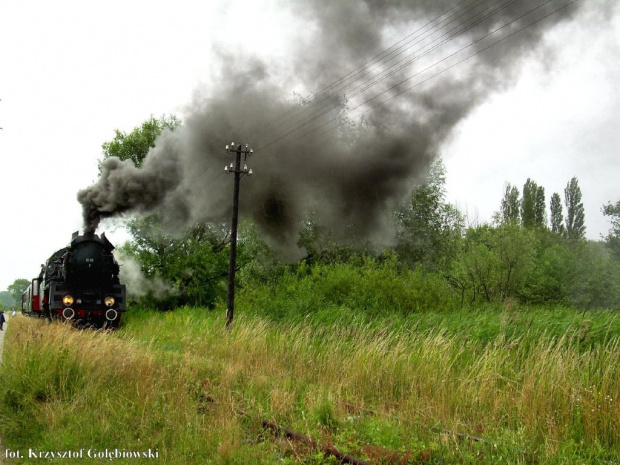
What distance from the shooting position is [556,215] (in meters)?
50.6

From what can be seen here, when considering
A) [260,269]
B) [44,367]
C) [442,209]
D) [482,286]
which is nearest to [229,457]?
Result: [44,367]

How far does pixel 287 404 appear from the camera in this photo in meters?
6.11

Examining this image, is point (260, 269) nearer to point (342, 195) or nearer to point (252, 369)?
point (342, 195)

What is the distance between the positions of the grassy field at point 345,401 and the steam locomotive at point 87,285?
247 inches

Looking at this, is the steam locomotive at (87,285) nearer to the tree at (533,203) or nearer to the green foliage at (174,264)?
the green foliage at (174,264)

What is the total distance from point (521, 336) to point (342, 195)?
6.54m

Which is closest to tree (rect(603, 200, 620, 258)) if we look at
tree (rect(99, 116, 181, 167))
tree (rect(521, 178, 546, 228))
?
tree (rect(521, 178, 546, 228))

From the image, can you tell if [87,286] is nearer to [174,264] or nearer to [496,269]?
[174,264]

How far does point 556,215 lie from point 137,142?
39504 millimetres

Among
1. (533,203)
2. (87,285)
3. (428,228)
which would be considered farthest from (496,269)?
(533,203)

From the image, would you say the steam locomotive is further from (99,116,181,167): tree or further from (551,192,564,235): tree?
(551,192,564,235): tree

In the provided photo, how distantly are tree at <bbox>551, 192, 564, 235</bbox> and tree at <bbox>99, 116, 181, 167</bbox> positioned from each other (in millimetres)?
37093

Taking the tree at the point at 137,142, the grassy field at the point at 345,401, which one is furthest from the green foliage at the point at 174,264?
the grassy field at the point at 345,401

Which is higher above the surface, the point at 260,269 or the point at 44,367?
the point at 260,269
